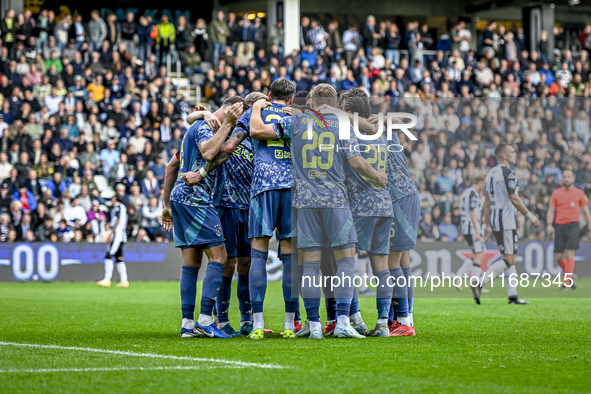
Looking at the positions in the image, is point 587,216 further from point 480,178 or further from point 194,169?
point 194,169

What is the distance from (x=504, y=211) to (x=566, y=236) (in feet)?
2.97

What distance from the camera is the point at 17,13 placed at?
25188 millimetres

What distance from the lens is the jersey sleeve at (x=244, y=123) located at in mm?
8141

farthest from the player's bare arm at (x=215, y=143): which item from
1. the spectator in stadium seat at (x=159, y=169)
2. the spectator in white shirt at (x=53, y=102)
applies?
the spectator in white shirt at (x=53, y=102)

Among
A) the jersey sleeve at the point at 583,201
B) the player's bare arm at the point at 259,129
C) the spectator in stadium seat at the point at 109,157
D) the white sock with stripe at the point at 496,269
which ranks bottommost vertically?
the white sock with stripe at the point at 496,269

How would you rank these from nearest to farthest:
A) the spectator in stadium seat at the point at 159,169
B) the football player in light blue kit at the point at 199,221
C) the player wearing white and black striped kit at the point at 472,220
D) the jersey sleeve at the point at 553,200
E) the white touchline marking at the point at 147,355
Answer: the white touchline marking at the point at 147,355
the football player in light blue kit at the point at 199,221
the jersey sleeve at the point at 553,200
the player wearing white and black striped kit at the point at 472,220
the spectator in stadium seat at the point at 159,169

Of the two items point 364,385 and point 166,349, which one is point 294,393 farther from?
point 166,349

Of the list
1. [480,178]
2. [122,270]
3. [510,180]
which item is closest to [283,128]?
[480,178]

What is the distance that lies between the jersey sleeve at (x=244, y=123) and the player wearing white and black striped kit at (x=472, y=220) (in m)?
4.19

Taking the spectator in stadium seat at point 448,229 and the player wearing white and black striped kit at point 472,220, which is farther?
the spectator in stadium seat at point 448,229

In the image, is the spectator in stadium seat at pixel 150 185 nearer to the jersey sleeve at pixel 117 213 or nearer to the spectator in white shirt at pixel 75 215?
the spectator in white shirt at pixel 75 215

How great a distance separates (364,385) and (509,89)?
23.6 meters

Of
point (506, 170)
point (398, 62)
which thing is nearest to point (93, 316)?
point (506, 170)

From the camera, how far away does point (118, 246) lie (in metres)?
18.2
